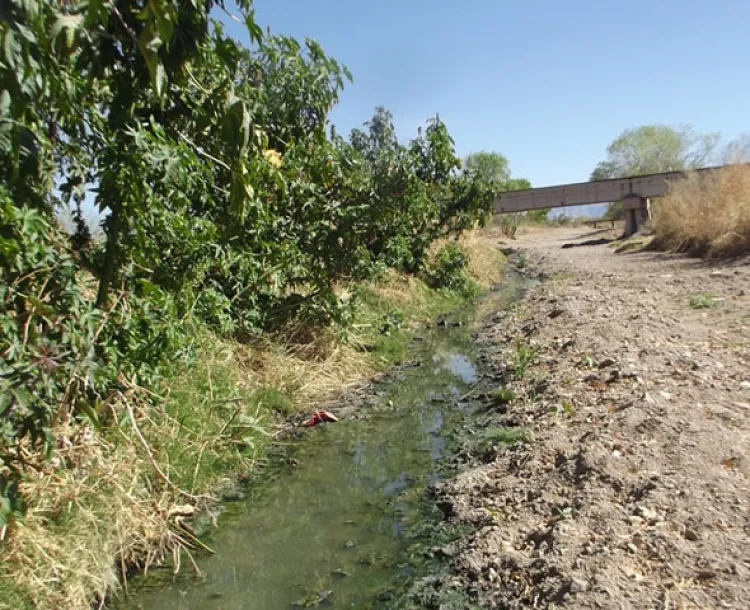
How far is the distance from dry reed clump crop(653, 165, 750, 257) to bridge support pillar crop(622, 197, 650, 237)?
9.38m

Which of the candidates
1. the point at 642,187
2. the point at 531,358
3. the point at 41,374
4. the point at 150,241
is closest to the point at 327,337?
the point at 531,358

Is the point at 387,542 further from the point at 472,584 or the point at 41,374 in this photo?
the point at 41,374

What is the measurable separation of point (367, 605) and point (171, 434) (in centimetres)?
200

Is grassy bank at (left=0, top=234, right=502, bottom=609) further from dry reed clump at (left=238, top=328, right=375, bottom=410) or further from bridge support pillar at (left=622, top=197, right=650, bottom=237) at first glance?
bridge support pillar at (left=622, top=197, right=650, bottom=237)

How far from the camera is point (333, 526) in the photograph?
448 cm

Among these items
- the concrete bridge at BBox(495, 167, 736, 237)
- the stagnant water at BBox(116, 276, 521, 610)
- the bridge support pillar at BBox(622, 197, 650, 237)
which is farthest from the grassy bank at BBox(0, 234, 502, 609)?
the bridge support pillar at BBox(622, 197, 650, 237)

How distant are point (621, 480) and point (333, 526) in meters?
1.89

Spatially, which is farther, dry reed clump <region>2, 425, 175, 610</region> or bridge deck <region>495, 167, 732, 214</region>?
bridge deck <region>495, 167, 732, 214</region>

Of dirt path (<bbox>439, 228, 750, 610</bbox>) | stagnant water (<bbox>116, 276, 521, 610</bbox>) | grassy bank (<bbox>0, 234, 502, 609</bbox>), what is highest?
grassy bank (<bbox>0, 234, 502, 609</bbox>)

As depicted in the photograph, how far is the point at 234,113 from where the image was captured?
2.00m

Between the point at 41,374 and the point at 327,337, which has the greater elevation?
the point at 41,374

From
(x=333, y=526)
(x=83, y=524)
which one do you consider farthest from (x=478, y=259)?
(x=83, y=524)

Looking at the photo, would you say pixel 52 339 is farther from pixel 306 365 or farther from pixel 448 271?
pixel 448 271

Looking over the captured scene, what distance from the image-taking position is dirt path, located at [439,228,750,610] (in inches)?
116
